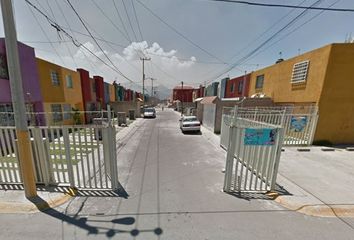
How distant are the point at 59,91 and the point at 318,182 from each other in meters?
17.2

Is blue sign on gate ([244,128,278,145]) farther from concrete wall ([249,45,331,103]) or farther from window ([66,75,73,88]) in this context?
window ([66,75,73,88])

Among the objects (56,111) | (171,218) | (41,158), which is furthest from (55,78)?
(171,218)

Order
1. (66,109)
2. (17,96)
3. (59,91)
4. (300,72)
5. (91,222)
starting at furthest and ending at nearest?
(66,109)
(59,91)
(300,72)
(17,96)
(91,222)

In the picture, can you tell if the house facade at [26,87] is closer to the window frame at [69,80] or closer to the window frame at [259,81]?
the window frame at [69,80]

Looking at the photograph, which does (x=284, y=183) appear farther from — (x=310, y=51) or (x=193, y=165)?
(x=310, y=51)

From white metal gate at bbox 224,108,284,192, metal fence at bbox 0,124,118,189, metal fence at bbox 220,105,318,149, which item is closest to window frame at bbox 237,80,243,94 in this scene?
metal fence at bbox 220,105,318,149

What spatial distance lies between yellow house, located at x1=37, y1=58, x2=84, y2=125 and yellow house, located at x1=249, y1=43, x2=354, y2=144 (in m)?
15.6

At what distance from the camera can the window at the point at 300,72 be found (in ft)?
35.3

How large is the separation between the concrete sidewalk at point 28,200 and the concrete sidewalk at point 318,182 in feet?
17.9

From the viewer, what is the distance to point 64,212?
3.83 meters

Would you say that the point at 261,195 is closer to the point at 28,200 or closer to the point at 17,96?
the point at 28,200

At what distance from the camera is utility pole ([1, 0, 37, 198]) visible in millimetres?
3604

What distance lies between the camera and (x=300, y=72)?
11.2 meters

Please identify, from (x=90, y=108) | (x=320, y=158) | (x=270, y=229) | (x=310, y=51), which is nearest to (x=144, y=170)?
(x=270, y=229)
